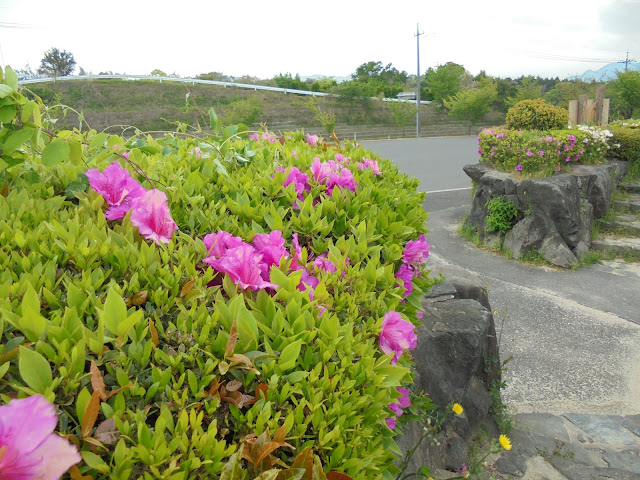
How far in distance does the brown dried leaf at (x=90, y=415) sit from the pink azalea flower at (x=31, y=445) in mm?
93

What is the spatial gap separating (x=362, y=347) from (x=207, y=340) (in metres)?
0.34

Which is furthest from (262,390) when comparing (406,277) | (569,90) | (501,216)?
(569,90)

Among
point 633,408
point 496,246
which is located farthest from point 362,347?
point 496,246

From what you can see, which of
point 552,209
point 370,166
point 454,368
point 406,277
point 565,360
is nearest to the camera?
point 406,277

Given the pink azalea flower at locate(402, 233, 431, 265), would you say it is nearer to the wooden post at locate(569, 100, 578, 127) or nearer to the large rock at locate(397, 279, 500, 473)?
the large rock at locate(397, 279, 500, 473)

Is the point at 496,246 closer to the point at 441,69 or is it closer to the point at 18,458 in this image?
the point at 18,458

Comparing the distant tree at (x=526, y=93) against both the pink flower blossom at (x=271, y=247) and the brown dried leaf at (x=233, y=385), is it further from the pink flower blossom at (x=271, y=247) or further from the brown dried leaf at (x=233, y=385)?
the brown dried leaf at (x=233, y=385)

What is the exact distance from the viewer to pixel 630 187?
970 cm

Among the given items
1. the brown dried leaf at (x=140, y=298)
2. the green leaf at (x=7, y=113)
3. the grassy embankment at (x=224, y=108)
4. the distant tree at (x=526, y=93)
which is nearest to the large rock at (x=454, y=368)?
the brown dried leaf at (x=140, y=298)

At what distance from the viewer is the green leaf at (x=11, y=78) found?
1.56 m

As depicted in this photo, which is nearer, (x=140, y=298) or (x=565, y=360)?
(x=140, y=298)

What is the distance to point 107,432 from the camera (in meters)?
0.76

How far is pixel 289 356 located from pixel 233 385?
0.12 m

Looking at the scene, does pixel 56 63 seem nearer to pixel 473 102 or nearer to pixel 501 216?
pixel 473 102
